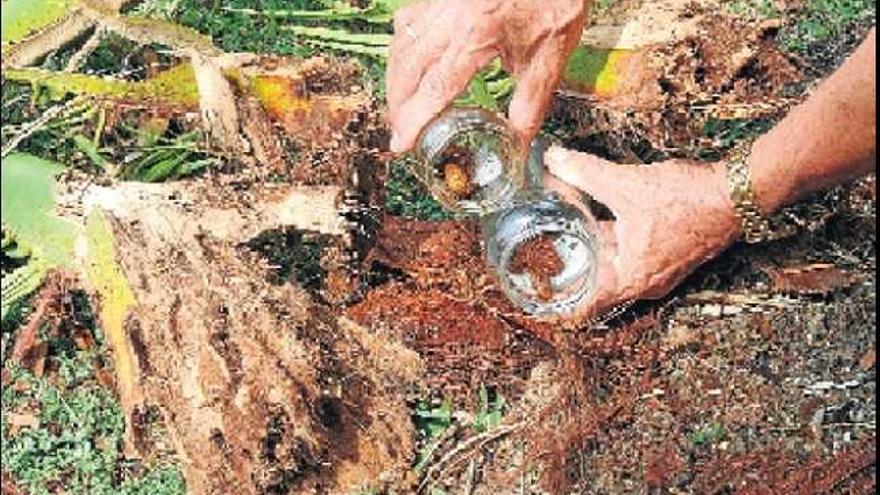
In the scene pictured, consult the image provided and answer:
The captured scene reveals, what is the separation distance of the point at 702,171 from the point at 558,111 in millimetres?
350

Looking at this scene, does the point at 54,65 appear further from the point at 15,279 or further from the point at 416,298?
the point at 416,298

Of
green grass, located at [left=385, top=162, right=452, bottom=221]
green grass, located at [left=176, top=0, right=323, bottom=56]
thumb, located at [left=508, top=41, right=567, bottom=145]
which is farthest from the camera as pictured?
green grass, located at [left=176, top=0, right=323, bottom=56]

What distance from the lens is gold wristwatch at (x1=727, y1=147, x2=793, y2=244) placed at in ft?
6.32

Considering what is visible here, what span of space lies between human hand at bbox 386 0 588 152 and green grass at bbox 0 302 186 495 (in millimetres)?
597

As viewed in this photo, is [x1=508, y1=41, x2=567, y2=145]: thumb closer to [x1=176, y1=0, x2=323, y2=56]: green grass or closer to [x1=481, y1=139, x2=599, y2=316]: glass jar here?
[x1=481, y1=139, x2=599, y2=316]: glass jar

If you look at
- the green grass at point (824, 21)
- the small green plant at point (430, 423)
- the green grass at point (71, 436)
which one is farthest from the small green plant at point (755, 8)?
the green grass at point (71, 436)

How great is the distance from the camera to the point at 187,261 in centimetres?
196

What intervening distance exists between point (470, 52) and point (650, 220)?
33 centimetres

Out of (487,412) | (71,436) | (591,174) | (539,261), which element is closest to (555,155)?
(591,174)

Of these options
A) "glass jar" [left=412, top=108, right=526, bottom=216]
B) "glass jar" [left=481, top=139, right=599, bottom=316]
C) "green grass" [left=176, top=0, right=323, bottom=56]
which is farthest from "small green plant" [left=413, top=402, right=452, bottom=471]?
"green grass" [left=176, top=0, right=323, bottom=56]

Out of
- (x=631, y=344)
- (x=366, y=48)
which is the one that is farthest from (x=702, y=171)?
(x=366, y=48)

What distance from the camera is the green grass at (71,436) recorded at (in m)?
2.07

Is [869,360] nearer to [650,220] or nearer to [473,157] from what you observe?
[650,220]

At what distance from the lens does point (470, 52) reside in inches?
77.2
